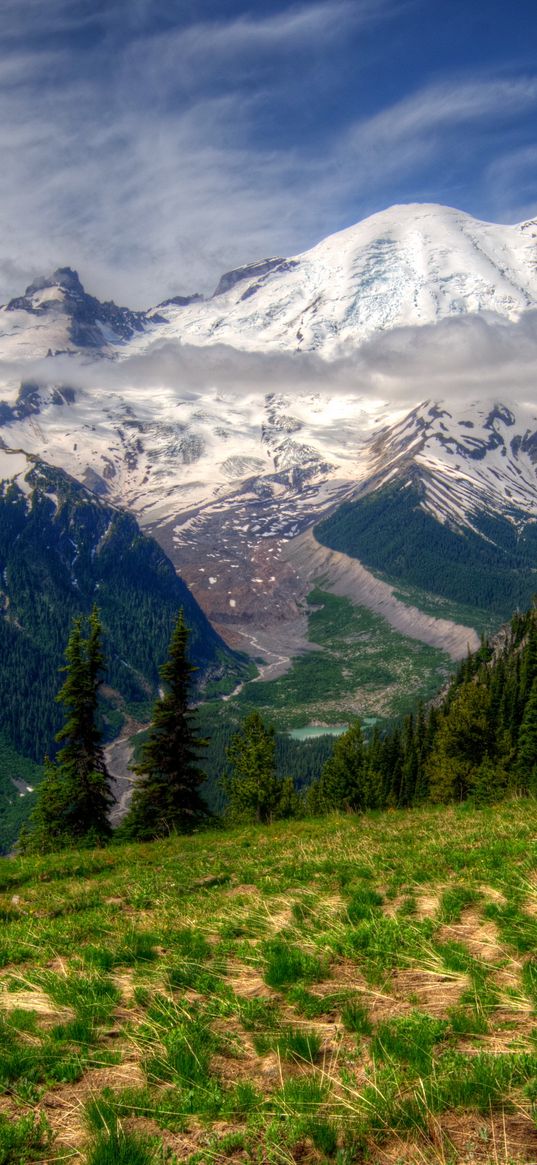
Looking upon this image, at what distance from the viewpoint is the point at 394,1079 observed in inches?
237

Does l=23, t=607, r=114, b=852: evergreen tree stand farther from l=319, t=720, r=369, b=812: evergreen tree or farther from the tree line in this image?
l=319, t=720, r=369, b=812: evergreen tree

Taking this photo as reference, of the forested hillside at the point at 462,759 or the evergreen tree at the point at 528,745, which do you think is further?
the evergreen tree at the point at 528,745

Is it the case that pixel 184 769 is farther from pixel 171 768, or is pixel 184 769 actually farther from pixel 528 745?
pixel 528 745

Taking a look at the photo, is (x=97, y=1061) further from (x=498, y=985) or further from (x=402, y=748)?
(x=402, y=748)

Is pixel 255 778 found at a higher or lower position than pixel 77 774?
lower

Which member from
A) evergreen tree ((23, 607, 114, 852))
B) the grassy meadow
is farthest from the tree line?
the grassy meadow

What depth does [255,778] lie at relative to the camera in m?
46.1

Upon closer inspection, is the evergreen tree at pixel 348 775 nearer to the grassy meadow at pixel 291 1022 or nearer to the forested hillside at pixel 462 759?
the forested hillside at pixel 462 759

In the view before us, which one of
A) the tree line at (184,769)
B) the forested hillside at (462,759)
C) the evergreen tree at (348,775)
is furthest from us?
the evergreen tree at (348,775)

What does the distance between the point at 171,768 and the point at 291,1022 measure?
33.0 meters

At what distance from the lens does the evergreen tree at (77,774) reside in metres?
36.9

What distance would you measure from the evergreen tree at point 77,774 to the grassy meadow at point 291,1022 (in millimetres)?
24536

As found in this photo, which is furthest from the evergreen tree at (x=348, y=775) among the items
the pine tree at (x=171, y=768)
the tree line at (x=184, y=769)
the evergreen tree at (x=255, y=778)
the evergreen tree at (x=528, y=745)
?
the pine tree at (x=171, y=768)

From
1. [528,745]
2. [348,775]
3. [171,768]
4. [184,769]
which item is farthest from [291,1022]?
[348,775]
